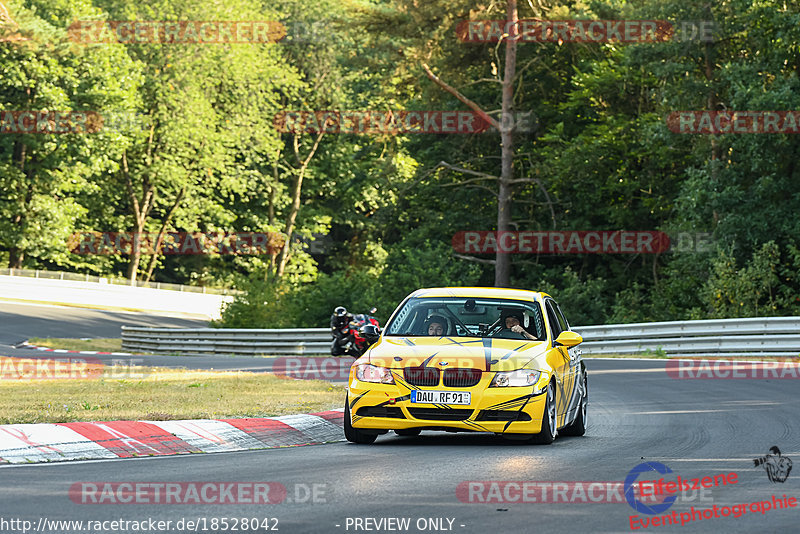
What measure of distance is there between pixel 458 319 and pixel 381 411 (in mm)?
1740

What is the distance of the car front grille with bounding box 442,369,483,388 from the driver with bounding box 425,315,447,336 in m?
1.05

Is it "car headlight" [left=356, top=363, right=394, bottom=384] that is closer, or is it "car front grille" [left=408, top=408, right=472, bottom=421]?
"car front grille" [left=408, top=408, right=472, bottom=421]

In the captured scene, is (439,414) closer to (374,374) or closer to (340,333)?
(374,374)

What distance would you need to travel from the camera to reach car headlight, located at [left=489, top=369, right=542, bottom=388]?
11031mm

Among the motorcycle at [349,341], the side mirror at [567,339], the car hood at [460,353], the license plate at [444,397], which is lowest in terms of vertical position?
the motorcycle at [349,341]

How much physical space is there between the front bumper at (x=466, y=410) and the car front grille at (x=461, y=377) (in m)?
0.04

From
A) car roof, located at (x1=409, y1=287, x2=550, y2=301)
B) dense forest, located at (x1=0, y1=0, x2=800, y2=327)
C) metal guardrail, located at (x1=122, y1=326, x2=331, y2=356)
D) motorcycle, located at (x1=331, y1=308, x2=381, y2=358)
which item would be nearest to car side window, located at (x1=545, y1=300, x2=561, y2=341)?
car roof, located at (x1=409, y1=287, x2=550, y2=301)

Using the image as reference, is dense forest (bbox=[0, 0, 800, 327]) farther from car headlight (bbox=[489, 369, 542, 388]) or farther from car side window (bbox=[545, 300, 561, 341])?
car headlight (bbox=[489, 369, 542, 388])

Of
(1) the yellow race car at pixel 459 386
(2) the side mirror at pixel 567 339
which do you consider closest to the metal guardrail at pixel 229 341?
(2) the side mirror at pixel 567 339

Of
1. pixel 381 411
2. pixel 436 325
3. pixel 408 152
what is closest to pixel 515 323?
pixel 436 325

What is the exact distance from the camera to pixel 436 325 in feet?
40.0

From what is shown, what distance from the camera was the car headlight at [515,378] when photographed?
1103 cm

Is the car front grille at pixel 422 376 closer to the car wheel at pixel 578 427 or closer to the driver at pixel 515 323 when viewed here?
the driver at pixel 515 323

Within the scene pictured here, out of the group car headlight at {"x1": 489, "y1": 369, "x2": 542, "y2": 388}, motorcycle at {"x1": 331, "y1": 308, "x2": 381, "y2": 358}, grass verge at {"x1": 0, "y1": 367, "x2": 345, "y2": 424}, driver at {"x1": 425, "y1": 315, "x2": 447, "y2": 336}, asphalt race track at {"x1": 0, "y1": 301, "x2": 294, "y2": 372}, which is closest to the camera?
car headlight at {"x1": 489, "y1": 369, "x2": 542, "y2": 388}
